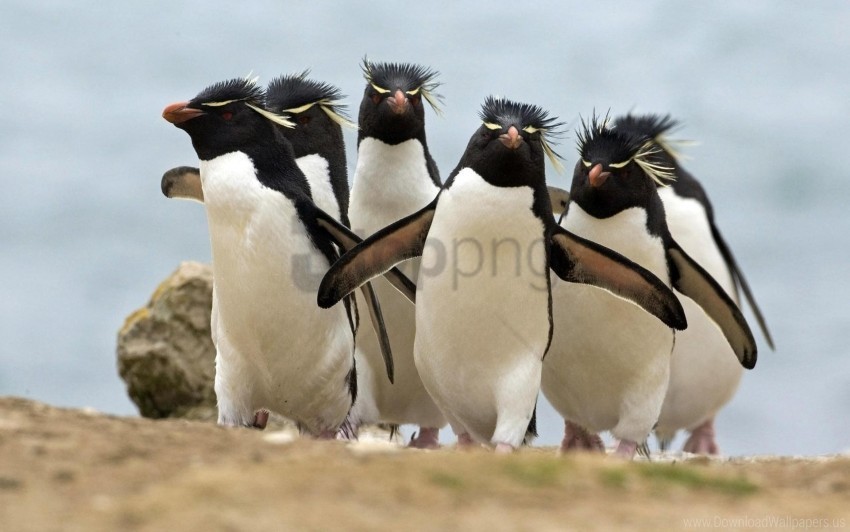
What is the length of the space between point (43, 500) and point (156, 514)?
36 centimetres

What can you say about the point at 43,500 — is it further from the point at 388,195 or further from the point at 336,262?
the point at 388,195

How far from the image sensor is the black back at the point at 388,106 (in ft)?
21.9

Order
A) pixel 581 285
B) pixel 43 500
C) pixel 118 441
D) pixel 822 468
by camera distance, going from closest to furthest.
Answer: pixel 43 500, pixel 118 441, pixel 822 468, pixel 581 285

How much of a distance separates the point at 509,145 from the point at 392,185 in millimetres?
1314

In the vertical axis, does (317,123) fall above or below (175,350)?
above

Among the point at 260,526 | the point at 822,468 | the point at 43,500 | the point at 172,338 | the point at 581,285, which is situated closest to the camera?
the point at 260,526

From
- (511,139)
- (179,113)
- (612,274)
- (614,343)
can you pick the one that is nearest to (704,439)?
(614,343)

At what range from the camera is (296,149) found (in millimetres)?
6914

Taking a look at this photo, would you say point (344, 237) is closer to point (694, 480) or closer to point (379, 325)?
point (379, 325)

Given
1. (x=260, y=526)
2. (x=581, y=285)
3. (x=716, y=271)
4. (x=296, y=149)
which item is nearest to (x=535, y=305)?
(x=581, y=285)

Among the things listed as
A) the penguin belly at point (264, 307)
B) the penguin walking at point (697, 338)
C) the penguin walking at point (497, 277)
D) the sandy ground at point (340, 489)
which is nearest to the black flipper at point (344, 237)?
the penguin belly at point (264, 307)

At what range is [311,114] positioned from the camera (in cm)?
698

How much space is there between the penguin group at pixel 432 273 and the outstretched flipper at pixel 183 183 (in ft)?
1.93

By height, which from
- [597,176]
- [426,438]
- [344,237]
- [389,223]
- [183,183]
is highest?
[597,176]
